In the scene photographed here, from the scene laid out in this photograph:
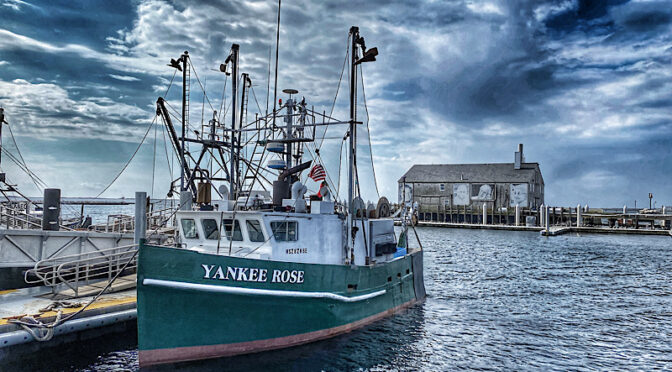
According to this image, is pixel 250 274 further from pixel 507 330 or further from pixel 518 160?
pixel 518 160

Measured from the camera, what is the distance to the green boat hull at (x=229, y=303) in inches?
377

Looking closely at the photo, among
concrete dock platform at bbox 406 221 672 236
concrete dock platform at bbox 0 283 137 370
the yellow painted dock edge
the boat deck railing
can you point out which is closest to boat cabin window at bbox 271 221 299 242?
the boat deck railing

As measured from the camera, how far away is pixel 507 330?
608 inches

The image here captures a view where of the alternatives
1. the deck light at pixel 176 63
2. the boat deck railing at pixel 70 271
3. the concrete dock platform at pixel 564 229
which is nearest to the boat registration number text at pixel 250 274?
the boat deck railing at pixel 70 271

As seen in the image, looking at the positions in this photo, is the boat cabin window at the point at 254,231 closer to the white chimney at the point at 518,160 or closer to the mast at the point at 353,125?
the mast at the point at 353,125

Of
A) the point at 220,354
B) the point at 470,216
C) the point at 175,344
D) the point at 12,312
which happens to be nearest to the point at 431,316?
the point at 220,354

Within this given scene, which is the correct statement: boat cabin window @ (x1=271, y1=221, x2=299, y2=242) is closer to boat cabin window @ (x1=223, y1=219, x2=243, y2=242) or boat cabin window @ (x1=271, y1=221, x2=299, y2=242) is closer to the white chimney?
boat cabin window @ (x1=223, y1=219, x2=243, y2=242)

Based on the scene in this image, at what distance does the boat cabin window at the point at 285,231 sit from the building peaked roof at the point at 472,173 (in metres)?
63.4

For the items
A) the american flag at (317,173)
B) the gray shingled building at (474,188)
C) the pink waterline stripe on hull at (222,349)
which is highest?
the gray shingled building at (474,188)

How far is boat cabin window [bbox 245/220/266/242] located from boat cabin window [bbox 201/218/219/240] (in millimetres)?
1128

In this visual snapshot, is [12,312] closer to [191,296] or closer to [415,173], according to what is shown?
[191,296]

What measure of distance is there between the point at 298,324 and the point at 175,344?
3.13 m

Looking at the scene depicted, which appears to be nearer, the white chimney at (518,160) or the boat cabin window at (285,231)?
the boat cabin window at (285,231)

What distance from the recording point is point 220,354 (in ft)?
34.2
